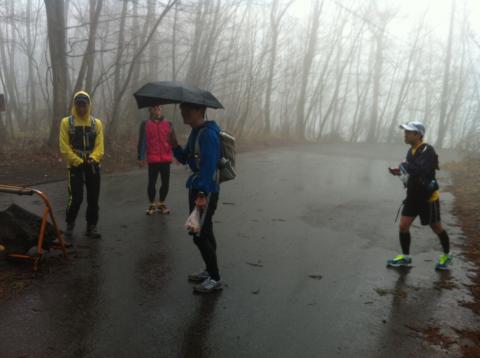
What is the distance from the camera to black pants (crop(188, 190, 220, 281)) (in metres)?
4.30

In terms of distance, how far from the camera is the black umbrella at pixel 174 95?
13.3 ft

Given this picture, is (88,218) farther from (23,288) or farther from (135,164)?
(135,164)

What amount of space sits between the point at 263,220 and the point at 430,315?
3.80 meters

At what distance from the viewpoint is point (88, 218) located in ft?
19.9

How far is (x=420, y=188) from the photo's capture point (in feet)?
17.5

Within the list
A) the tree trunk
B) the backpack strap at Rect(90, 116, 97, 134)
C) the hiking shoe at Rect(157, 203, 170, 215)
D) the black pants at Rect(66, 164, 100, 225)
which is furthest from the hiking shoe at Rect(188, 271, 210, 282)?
the tree trunk

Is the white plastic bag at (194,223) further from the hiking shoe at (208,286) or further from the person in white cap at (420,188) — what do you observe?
the person in white cap at (420,188)

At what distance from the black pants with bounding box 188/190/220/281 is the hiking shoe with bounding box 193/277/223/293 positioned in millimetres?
48

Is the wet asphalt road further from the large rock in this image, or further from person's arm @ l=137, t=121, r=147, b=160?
person's arm @ l=137, t=121, r=147, b=160

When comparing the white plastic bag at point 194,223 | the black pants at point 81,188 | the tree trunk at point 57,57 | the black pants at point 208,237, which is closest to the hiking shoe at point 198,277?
the black pants at point 208,237

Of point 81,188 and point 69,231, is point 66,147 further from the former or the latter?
point 69,231

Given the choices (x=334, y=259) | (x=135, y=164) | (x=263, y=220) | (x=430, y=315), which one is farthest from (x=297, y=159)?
(x=430, y=315)

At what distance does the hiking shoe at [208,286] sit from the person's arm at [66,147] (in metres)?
2.52

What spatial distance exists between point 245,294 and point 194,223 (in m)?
1.04
